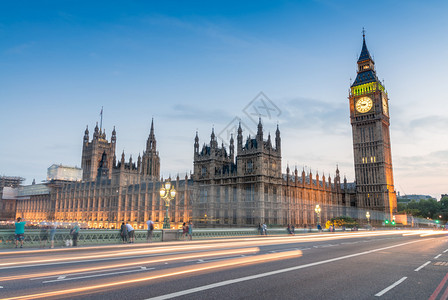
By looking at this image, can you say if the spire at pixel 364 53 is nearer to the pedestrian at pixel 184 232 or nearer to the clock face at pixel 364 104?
the clock face at pixel 364 104

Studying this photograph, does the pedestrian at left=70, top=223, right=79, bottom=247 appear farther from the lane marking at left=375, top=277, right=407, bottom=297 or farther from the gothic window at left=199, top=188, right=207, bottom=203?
the gothic window at left=199, top=188, right=207, bottom=203

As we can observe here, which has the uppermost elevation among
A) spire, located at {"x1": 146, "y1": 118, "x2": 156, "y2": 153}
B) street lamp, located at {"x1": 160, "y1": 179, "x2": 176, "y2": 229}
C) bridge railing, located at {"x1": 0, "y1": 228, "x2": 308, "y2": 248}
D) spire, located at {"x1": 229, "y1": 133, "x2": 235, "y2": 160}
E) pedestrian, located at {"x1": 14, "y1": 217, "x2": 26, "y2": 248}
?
spire, located at {"x1": 146, "y1": 118, "x2": 156, "y2": 153}

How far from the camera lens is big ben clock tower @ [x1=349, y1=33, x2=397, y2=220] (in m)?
96.4

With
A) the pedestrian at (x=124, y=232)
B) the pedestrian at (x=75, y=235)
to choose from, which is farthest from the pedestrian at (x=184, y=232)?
the pedestrian at (x=75, y=235)

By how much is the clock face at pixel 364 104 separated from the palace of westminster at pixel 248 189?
0.30 meters

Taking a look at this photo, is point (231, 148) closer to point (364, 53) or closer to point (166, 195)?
point (166, 195)

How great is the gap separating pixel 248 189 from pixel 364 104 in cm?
5362

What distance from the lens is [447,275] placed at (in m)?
13.4

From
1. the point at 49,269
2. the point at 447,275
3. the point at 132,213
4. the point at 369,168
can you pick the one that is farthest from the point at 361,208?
the point at 49,269

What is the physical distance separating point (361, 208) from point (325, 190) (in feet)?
42.6

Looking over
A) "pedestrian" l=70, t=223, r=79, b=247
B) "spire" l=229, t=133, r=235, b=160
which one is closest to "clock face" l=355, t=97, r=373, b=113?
"spire" l=229, t=133, r=235, b=160

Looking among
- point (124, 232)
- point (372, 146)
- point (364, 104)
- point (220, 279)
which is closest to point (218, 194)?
point (372, 146)

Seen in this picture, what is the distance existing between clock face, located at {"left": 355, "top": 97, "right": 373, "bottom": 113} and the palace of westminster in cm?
30

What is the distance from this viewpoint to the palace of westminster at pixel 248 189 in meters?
75.7
